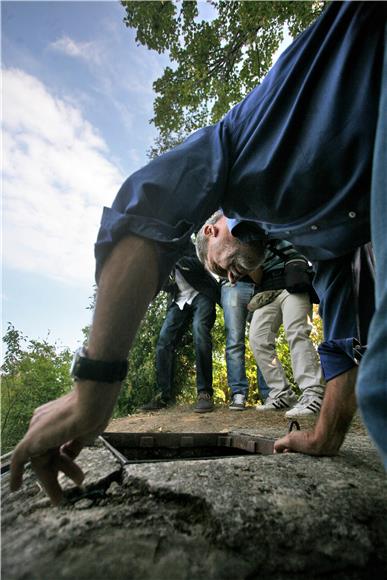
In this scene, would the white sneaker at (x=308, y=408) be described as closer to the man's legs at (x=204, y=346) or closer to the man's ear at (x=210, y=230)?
the man's legs at (x=204, y=346)

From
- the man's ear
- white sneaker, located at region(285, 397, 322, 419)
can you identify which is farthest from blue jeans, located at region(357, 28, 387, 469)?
white sneaker, located at region(285, 397, 322, 419)

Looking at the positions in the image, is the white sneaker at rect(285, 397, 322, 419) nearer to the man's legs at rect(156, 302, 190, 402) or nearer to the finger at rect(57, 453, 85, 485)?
the man's legs at rect(156, 302, 190, 402)

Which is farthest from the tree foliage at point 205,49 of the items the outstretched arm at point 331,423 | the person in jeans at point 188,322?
the outstretched arm at point 331,423

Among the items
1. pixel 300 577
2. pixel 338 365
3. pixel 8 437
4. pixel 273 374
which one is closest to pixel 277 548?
pixel 300 577

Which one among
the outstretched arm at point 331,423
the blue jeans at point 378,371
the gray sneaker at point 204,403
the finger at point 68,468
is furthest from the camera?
the gray sneaker at point 204,403

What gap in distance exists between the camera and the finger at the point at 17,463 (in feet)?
2.93

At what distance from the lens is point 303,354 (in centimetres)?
321

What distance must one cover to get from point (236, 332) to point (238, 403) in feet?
2.55

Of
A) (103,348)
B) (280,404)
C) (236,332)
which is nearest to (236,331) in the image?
(236,332)

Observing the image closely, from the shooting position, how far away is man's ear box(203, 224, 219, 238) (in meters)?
1.71

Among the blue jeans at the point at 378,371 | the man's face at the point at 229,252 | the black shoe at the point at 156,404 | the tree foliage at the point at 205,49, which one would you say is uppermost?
the tree foliage at the point at 205,49

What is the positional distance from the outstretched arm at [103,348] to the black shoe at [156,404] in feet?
13.2

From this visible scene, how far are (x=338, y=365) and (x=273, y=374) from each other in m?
2.23

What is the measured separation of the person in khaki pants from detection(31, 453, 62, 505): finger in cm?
226
